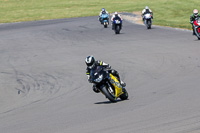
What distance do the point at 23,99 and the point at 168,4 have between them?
48220 millimetres

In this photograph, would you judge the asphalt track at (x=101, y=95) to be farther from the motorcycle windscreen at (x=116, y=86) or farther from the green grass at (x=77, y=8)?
the green grass at (x=77, y=8)

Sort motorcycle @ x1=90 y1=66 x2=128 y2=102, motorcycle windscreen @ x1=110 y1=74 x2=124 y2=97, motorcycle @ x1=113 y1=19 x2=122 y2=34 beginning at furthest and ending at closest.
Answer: motorcycle @ x1=113 y1=19 x2=122 y2=34 < motorcycle windscreen @ x1=110 y1=74 x2=124 y2=97 < motorcycle @ x1=90 y1=66 x2=128 y2=102

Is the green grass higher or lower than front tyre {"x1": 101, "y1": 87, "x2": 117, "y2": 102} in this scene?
lower

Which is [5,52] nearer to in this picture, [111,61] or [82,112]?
[111,61]

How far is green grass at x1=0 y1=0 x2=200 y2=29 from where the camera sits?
52.1 m

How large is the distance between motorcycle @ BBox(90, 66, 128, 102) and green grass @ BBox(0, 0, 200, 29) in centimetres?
3592

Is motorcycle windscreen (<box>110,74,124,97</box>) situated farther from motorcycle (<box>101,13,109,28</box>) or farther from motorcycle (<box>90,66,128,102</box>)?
motorcycle (<box>101,13,109,28</box>)

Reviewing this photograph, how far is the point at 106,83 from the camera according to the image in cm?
1044

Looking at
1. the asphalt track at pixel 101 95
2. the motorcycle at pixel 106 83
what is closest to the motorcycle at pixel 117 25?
the asphalt track at pixel 101 95

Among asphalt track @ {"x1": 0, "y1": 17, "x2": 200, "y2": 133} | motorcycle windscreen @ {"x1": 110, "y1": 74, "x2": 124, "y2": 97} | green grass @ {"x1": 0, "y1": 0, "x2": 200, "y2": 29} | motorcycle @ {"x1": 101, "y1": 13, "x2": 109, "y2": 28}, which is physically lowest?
green grass @ {"x1": 0, "y1": 0, "x2": 200, "y2": 29}

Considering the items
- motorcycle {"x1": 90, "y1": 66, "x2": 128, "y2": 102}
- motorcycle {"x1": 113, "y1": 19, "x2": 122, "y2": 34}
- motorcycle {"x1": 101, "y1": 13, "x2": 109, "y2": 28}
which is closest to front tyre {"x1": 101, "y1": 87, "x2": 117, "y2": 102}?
motorcycle {"x1": 90, "y1": 66, "x2": 128, "y2": 102}

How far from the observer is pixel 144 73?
1502 cm

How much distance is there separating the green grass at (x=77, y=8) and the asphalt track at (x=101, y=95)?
23715 millimetres

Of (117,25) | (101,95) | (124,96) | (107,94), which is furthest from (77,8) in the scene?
(107,94)
